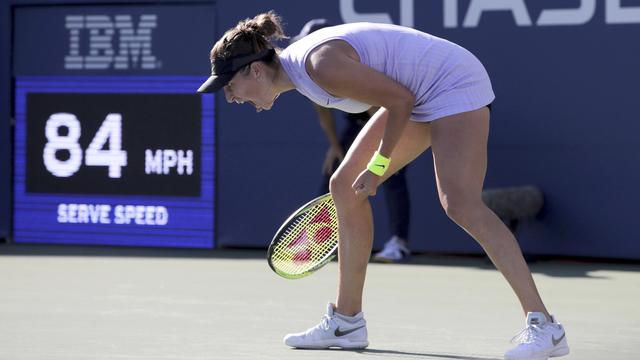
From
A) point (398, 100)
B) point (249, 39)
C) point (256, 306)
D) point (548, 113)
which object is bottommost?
point (256, 306)

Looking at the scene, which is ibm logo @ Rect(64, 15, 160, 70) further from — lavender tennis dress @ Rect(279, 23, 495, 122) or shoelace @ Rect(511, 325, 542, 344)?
shoelace @ Rect(511, 325, 542, 344)

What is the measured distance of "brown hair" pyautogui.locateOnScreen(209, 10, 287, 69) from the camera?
15.9 feet

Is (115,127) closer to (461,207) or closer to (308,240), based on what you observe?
(308,240)

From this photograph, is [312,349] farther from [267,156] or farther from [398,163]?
[267,156]

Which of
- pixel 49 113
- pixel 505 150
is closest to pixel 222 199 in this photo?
pixel 49 113

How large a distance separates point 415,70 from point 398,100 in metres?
0.24

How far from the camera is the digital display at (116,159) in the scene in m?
9.30

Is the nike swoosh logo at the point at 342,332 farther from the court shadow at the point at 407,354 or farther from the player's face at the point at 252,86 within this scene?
the player's face at the point at 252,86

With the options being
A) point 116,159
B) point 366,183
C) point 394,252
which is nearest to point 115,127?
point 116,159

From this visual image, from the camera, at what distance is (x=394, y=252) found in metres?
8.54

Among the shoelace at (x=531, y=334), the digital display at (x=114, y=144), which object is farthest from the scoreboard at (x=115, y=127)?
the shoelace at (x=531, y=334)

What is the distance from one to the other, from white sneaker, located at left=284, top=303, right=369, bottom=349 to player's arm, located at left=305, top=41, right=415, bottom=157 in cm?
85

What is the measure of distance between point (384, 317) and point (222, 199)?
10.9 ft

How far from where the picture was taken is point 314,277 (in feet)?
25.6
